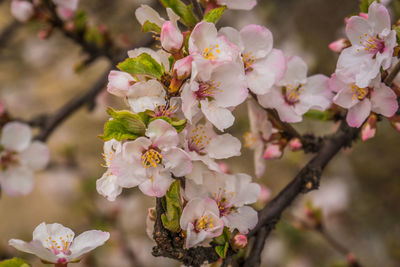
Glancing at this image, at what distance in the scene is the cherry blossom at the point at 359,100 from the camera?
65 centimetres

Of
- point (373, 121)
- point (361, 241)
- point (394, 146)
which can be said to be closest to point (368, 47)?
point (373, 121)

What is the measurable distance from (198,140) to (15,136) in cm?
60

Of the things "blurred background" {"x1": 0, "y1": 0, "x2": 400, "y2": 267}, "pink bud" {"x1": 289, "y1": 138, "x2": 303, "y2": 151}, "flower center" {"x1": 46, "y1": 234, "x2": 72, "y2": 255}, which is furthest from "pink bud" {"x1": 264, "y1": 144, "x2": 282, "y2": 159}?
"blurred background" {"x1": 0, "y1": 0, "x2": 400, "y2": 267}

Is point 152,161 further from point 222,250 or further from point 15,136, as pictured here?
point 15,136

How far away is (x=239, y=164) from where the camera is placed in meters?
2.27

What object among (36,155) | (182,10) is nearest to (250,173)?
(36,155)

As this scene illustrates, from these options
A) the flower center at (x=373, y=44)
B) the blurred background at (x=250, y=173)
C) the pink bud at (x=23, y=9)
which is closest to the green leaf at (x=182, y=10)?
the flower center at (x=373, y=44)

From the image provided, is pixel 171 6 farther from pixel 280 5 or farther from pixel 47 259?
pixel 280 5

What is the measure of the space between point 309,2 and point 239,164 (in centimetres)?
86

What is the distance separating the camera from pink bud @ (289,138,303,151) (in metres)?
0.77

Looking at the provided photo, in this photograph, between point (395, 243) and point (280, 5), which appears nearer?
point (395, 243)

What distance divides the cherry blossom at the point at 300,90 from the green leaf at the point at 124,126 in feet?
0.88

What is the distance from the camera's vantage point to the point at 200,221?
1.93ft

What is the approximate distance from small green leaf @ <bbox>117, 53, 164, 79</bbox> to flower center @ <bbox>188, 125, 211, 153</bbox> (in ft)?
0.35
